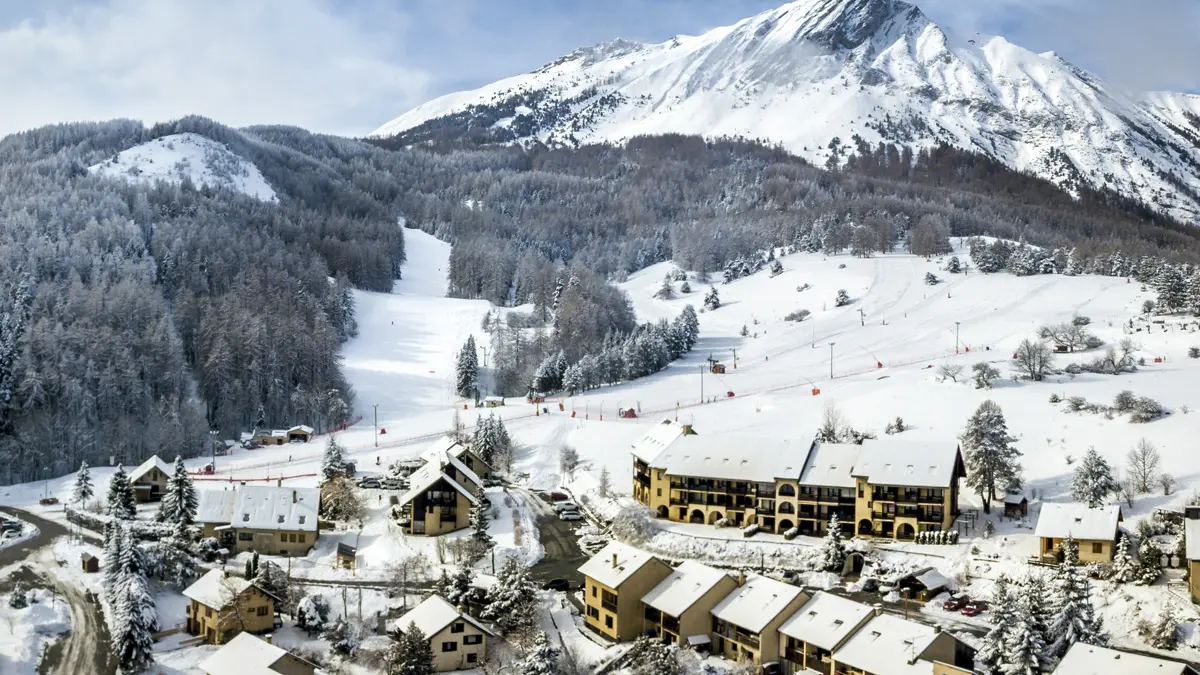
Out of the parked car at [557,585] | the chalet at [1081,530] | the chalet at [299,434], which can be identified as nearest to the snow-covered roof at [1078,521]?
Result: the chalet at [1081,530]

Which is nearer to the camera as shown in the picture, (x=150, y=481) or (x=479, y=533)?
(x=479, y=533)

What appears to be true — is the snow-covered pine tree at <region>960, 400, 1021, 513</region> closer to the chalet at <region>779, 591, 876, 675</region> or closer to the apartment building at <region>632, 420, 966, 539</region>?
the apartment building at <region>632, 420, 966, 539</region>

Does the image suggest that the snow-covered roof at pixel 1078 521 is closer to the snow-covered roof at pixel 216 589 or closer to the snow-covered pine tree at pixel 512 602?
the snow-covered pine tree at pixel 512 602

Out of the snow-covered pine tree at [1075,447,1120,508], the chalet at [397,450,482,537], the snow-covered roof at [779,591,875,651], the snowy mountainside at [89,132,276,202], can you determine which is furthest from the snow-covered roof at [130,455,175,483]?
the snowy mountainside at [89,132,276,202]

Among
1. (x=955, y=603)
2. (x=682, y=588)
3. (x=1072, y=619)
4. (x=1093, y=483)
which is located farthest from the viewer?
(x=1093, y=483)

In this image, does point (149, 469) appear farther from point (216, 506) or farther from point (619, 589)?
point (619, 589)

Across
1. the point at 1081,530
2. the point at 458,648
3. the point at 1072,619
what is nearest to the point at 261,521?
the point at 458,648
